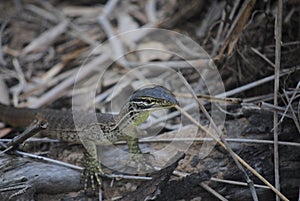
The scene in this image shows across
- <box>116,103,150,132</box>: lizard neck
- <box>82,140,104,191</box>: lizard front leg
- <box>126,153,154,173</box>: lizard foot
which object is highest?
<box>116,103,150,132</box>: lizard neck

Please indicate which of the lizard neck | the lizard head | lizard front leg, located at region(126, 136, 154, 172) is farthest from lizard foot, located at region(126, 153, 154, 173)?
the lizard head

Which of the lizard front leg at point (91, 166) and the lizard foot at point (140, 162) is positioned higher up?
the lizard front leg at point (91, 166)

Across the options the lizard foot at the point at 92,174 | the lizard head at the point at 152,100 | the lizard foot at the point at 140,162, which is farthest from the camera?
the lizard foot at the point at 140,162

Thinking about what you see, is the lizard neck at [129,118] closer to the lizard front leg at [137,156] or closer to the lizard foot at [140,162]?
the lizard front leg at [137,156]

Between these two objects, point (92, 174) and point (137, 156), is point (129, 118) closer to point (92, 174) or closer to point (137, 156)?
point (137, 156)

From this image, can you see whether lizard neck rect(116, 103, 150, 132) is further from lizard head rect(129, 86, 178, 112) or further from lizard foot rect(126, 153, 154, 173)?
lizard foot rect(126, 153, 154, 173)

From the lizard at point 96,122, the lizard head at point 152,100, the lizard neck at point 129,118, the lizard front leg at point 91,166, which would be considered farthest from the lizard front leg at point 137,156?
the lizard head at point 152,100

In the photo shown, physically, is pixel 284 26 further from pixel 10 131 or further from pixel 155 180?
pixel 10 131

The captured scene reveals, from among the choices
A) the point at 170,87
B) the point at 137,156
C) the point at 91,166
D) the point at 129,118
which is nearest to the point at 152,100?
the point at 129,118
